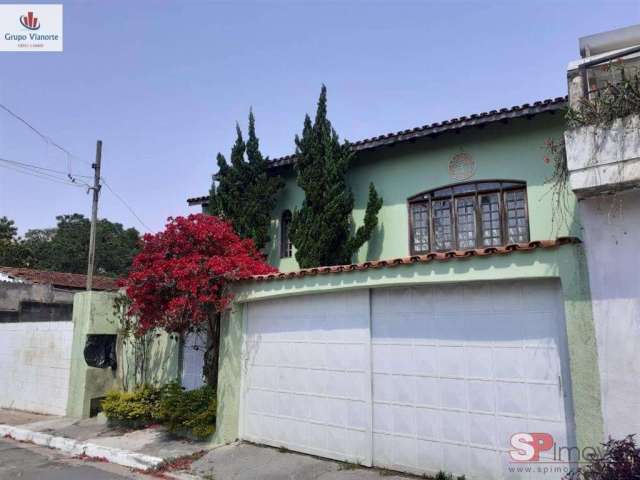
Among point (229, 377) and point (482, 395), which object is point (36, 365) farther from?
point (482, 395)

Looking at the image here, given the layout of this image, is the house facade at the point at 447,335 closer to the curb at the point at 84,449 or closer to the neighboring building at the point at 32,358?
the curb at the point at 84,449

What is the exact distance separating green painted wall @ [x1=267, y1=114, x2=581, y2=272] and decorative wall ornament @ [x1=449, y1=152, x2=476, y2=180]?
8 cm

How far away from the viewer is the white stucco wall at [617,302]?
5027 millimetres

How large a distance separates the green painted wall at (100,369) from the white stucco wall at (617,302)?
8598 millimetres

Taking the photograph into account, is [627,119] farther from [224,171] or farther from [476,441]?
[224,171]

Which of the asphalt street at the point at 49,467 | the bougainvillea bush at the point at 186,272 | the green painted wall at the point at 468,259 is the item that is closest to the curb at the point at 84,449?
the asphalt street at the point at 49,467

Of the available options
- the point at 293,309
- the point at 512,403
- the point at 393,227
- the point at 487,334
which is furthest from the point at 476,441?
the point at 393,227

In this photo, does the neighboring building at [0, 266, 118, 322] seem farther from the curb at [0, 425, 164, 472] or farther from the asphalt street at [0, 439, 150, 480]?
the asphalt street at [0, 439, 150, 480]

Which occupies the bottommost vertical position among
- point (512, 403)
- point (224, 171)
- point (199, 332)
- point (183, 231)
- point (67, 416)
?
point (67, 416)

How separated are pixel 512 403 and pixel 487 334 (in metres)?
0.84

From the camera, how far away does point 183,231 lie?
9.00 m

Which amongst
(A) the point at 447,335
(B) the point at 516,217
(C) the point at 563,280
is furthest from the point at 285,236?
(C) the point at 563,280

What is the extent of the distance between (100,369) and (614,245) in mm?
11028

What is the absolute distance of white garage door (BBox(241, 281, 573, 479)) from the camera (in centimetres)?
579
